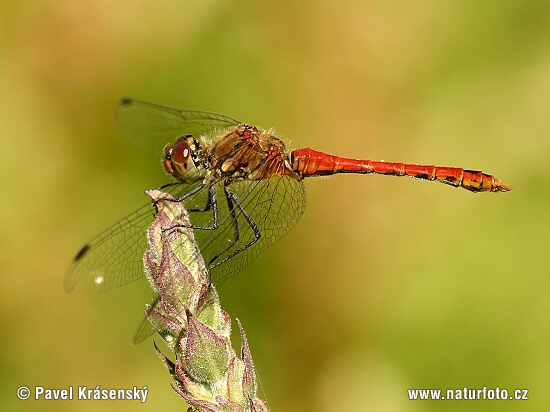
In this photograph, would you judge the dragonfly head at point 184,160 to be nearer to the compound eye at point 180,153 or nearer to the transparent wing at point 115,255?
the compound eye at point 180,153

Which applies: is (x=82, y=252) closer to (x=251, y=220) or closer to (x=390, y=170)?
(x=251, y=220)

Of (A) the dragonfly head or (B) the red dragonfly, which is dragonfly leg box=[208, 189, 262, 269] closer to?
(B) the red dragonfly

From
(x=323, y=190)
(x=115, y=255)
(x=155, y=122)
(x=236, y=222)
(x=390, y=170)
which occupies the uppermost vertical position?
(x=155, y=122)

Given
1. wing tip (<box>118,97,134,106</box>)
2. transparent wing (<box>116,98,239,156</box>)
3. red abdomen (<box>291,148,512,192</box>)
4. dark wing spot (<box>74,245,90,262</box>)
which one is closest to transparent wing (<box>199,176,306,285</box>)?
red abdomen (<box>291,148,512,192</box>)

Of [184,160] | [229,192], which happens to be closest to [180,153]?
[184,160]

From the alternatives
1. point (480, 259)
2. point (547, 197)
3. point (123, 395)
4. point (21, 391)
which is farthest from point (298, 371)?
point (547, 197)

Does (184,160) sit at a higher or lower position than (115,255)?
higher

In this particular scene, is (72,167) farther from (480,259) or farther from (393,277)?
(480,259)
